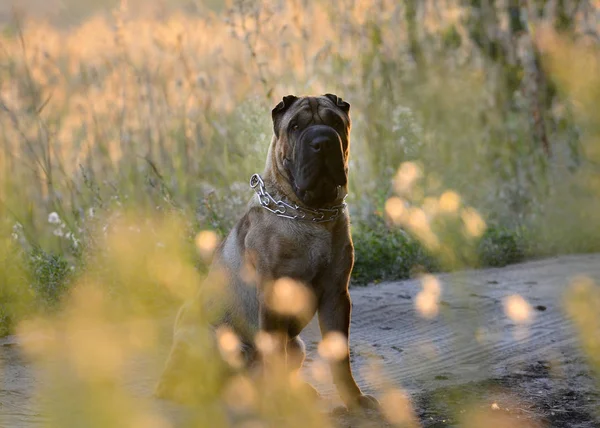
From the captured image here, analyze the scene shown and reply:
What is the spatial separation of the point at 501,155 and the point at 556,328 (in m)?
3.93

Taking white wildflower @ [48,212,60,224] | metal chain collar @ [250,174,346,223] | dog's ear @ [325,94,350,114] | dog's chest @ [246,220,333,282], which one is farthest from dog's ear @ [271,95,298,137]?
white wildflower @ [48,212,60,224]

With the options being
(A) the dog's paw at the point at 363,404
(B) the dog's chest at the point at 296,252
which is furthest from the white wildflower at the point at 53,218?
(A) the dog's paw at the point at 363,404

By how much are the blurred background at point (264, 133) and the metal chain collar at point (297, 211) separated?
77.3 inches

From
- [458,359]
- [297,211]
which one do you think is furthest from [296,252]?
[458,359]

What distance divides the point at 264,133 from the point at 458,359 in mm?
3282

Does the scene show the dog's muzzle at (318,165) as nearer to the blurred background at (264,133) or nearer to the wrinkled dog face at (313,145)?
the wrinkled dog face at (313,145)

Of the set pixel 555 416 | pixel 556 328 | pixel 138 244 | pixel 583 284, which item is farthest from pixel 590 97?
pixel 555 416

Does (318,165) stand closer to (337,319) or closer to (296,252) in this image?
(296,252)

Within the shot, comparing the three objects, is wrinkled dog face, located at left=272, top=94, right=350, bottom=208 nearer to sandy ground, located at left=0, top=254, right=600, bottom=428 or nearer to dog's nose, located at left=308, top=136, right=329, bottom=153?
dog's nose, located at left=308, top=136, right=329, bottom=153

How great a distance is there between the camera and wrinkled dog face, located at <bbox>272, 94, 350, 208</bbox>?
351cm

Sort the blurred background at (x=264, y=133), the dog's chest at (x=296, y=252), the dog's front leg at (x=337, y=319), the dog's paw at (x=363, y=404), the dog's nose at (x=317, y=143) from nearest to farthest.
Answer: the dog's nose at (x=317, y=143) → the dog's chest at (x=296, y=252) → the dog's front leg at (x=337, y=319) → the dog's paw at (x=363, y=404) → the blurred background at (x=264, y=133)

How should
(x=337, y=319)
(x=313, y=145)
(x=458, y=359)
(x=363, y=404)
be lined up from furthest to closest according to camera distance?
1. (x=458, y=359)
2. (x=363, y=404)
3. (x=337, y=319)
4. (x=313, y=145)

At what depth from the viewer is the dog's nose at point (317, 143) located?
3.49 meters

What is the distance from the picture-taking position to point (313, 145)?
11.4ft
